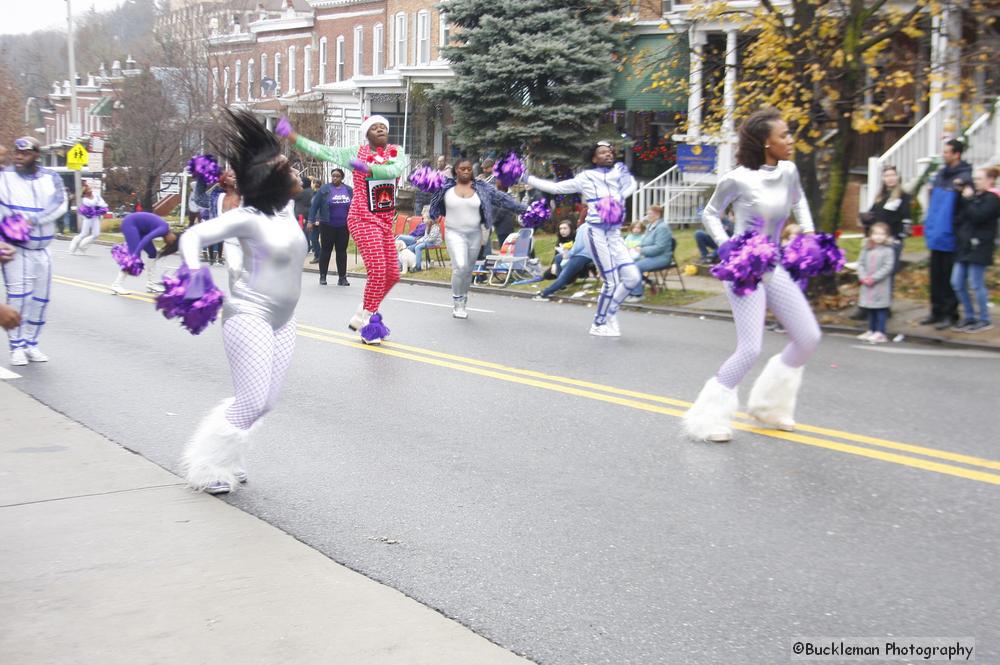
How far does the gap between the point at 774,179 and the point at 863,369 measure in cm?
384

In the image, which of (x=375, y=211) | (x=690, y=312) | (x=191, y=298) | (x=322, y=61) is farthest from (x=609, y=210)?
(x=322, y=61)

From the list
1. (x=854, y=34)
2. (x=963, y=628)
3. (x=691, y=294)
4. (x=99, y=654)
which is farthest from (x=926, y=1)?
(x=99, y=654)

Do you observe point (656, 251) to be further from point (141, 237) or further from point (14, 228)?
point (141, 237)

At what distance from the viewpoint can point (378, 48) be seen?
46656 millimetres

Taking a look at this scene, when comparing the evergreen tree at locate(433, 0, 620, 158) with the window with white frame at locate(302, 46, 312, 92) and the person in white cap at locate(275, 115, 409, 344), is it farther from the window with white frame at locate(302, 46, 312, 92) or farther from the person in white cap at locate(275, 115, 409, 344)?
the window with white frame at locate(302, 46, 312, 92)

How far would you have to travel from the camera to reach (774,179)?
7355 millimetres

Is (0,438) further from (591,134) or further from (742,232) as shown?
(591,134)

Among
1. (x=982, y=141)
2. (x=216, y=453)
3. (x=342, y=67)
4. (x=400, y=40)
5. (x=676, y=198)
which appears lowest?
(x=216, y=453)

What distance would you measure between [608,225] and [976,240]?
4.09 meters

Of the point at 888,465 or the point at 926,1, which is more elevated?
the point at 926,1

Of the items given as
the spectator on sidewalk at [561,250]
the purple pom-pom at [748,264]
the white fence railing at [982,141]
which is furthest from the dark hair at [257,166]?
the white fence railing at [982,141]

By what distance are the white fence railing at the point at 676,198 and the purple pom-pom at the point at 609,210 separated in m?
13.6

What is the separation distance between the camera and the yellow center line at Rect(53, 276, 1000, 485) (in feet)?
22.1

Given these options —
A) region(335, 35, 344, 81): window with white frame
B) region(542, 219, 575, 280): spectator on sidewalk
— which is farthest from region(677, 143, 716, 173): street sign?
region(335, 35, 344, 81): window with white frame
